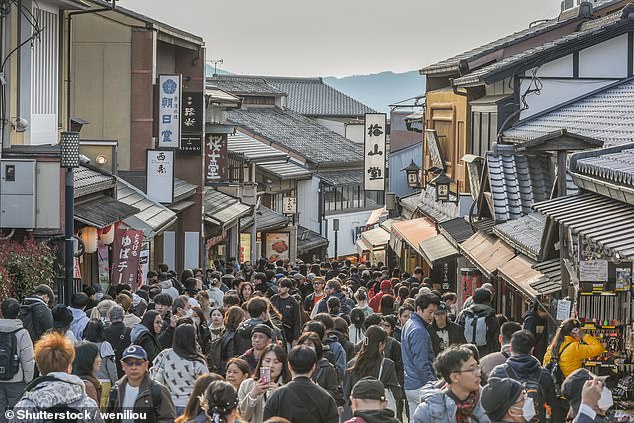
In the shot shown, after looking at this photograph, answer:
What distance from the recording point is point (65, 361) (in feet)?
28.1

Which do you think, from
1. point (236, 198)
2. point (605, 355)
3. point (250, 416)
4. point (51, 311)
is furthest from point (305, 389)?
point (236, 198)

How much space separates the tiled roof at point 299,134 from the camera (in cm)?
6309

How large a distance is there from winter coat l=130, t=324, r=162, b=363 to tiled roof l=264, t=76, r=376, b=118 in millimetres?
65577

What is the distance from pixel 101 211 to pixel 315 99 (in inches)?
2249

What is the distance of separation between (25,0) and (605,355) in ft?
46.0

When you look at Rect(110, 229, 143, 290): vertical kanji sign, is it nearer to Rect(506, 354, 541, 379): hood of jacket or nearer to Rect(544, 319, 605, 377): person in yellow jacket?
Rect(544, 319, 605, 377): person in yellow jacket

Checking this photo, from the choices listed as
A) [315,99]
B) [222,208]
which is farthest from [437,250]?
[315,99]

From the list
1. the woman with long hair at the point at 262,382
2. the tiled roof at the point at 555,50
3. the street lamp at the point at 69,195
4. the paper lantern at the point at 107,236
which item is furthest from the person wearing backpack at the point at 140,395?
the tiled roof at the point at 555,50

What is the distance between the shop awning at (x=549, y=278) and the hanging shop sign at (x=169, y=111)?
17.9m

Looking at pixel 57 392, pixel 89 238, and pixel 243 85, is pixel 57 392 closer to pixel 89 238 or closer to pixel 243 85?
pixel 89 238

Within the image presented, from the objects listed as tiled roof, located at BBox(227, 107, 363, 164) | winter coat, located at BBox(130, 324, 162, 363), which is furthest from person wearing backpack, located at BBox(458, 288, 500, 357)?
tiled roof, located at BBox(227, 107, 363, 164)

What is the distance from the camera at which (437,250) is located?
92.6 ft

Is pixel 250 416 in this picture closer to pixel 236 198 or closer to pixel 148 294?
pixel 148 294

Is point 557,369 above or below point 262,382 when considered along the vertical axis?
below
